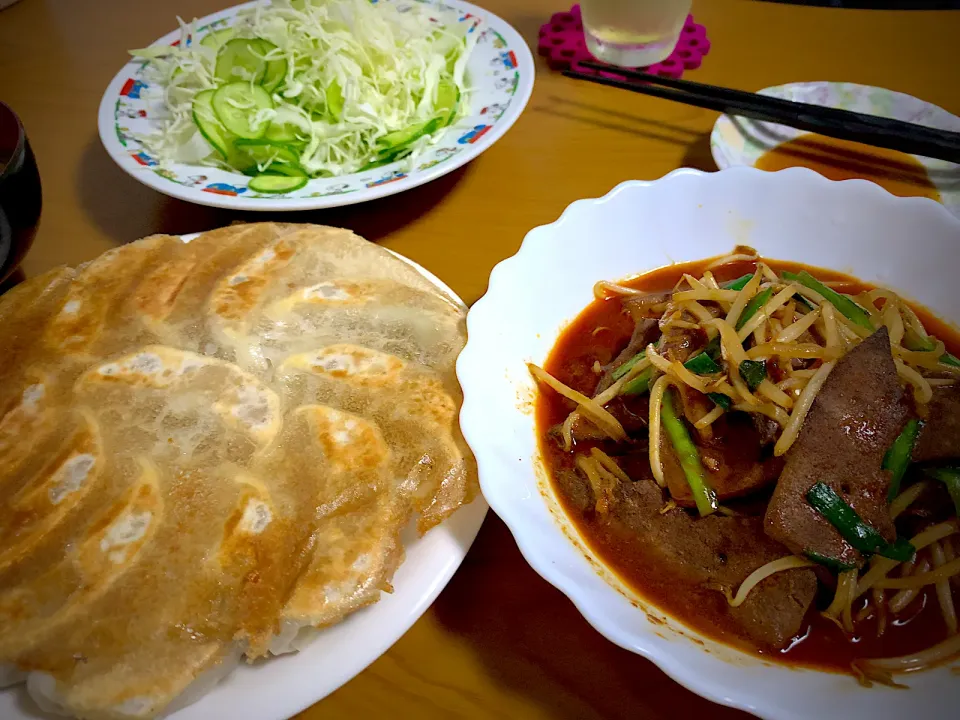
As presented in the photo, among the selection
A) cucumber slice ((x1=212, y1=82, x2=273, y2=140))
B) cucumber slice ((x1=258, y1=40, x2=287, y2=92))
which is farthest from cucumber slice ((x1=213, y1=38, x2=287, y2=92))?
cucumber slice ((x1=212, y1=82, x2=273, y2=140))

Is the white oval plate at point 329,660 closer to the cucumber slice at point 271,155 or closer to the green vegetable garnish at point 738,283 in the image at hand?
the green vegetable garnish at point 738,283

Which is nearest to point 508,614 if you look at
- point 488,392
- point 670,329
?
point 488,392

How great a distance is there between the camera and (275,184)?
2598 millimetres

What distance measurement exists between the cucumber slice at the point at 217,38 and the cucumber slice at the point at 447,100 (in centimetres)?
116

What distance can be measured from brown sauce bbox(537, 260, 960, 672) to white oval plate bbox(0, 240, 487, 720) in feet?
1.15

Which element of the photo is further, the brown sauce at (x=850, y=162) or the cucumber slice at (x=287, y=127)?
the cucumber slice at (x=287, y=127)

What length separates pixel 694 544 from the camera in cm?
160

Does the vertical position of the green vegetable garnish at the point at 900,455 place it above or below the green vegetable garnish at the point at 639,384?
above

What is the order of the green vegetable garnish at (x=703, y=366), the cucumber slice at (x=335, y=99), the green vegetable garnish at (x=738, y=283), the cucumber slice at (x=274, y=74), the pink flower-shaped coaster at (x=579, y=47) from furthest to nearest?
the pink flower-shaped coaster at (x=579, y=47) → the cucumber slice at (x=274, y=74) → the cucumber slice at (x=335, y=99) → the green vegetable garnish at (x=738, y=283) → the green vegetable garnish at (x=703, y=366)

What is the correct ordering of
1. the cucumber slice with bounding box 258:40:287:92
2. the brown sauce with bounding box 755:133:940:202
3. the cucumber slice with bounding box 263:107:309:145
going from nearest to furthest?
the brown sauce with bounding box 755:133:940:202 < the cucumber slice with bounding box 263:107:309:145 < the cucumber slice with bounding box 258:40:287:92

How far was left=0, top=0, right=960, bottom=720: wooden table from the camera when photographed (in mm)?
1538

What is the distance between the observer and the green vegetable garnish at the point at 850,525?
1.49 metres

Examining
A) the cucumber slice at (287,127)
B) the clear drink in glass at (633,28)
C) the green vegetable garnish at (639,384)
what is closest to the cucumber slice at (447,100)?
the cucumber slice at (287,127)

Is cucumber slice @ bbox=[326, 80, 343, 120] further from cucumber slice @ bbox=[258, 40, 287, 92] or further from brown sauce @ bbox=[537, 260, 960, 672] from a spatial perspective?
brown sauce @ bbox=[537, 260, 960, 672]
